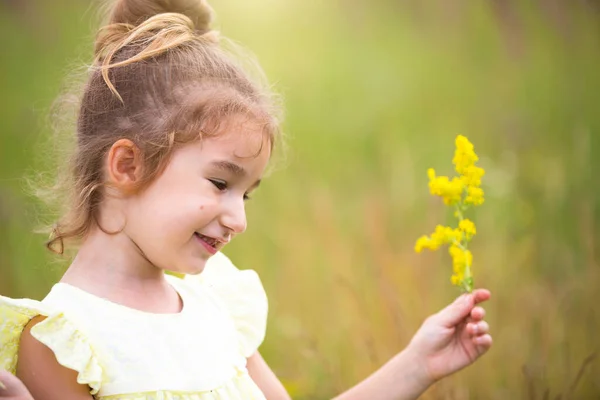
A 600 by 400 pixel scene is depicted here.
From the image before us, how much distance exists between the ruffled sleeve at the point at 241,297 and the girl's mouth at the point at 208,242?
0.24 m

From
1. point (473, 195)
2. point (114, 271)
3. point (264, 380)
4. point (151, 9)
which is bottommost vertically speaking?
point (264, 380)

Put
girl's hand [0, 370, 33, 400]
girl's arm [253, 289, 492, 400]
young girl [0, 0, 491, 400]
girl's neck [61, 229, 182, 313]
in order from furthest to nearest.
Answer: girl's arm [253, 289, 492, 400] < girl's neck [61, 229, 182, 313] < young girl [0, 0, 491, 400] < girl's hand [0, 370, 33, 400]

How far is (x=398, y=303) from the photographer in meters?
2.11

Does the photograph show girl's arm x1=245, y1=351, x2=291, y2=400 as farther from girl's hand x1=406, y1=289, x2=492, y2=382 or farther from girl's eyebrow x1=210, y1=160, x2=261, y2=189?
girl's eyebrow x1=210, y1=160, x2=261, y2=189

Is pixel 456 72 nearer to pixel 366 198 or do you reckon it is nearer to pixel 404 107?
pixel 404 107

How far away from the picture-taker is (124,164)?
1161 millimetres

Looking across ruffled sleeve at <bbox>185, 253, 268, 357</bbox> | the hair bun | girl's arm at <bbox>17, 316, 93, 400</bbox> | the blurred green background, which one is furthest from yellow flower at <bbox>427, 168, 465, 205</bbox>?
the blurred green background

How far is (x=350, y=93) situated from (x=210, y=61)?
3.56ft

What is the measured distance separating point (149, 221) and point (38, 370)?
0.87ft

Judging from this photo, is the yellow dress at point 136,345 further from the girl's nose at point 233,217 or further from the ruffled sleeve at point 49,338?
the girl's nose at point 233,217

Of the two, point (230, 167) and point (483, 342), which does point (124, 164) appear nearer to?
point (230, 167)

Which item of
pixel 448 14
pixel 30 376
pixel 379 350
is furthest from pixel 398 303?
pixel 30 376

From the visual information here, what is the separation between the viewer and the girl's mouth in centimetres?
115

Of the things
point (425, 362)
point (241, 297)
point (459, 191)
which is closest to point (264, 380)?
point (241, 297)
